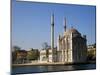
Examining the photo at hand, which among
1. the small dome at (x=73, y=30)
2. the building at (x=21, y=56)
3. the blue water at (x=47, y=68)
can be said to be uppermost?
the small dome at (x=73, y=30)

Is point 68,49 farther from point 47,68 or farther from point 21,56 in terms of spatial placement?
point 21,56

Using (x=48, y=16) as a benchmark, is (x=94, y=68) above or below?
below

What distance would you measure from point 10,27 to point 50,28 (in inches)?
25.7

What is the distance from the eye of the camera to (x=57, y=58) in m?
3.67

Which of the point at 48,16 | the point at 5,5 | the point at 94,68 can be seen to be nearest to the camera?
the point at 5,5

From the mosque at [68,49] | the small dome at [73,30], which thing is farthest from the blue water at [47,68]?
the small dome at [73,30]

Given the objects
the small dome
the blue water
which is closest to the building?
the blue water

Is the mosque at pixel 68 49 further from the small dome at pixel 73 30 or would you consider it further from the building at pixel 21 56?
the building at pixel 21 56

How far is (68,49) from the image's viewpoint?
3730mm

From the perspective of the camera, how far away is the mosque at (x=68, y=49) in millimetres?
3643

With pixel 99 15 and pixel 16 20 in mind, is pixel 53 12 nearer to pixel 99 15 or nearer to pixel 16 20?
pixel 16 20

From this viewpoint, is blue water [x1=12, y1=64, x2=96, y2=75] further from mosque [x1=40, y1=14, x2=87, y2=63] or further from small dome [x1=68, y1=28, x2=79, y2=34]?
small dome [x1=68, y1=28, x2=79, y2=34]

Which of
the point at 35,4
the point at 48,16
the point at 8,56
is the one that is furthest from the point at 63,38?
the point at 8,56

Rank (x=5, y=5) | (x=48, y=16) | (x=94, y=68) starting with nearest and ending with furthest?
(x=5, y=5)
(x=48, y=16)
(x=94, y=68)
